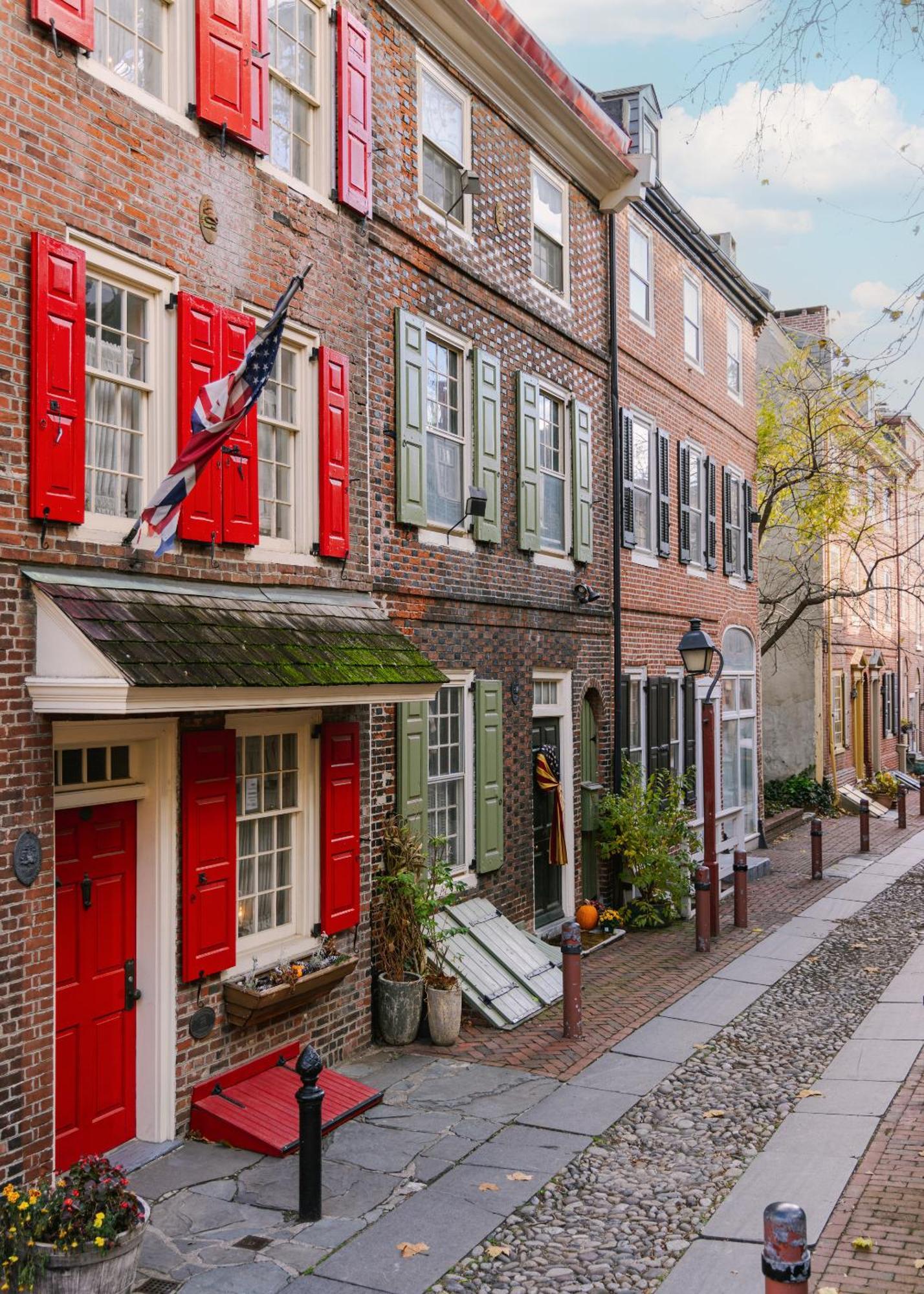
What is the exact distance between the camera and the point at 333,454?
9.27 metres

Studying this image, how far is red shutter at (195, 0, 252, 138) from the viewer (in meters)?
7.77

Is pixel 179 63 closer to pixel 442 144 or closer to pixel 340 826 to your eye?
pixel 442 144

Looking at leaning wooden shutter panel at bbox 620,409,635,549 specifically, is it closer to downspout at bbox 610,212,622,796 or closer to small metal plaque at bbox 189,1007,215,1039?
downspout at bbox 610,212,622,796

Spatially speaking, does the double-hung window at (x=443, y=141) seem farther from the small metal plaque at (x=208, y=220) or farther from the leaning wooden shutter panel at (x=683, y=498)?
the leaning wooden shutter panel at (x=683, y=498)

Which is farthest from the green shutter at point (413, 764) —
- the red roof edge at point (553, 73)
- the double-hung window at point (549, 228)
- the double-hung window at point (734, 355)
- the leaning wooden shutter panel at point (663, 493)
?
the double-hung window at point (734, 355)

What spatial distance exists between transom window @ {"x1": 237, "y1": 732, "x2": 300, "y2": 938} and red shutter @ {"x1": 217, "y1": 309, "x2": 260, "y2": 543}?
1539 mm

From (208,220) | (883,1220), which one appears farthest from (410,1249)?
(208,220)

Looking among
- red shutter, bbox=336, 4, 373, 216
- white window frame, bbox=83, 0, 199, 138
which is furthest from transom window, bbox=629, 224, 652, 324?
white window frame, bbox=83, 0, 199, 138

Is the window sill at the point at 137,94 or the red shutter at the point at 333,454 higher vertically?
the window sill at the point at 137,94

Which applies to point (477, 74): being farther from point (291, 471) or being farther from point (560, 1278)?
point (560, 1278)

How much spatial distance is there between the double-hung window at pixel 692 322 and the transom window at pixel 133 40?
40.3 ft

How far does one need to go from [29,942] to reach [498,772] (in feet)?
20.9

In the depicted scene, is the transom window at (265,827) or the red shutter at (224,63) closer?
the red shutter at (224,63)

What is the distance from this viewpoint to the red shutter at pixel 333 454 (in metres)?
9.15
